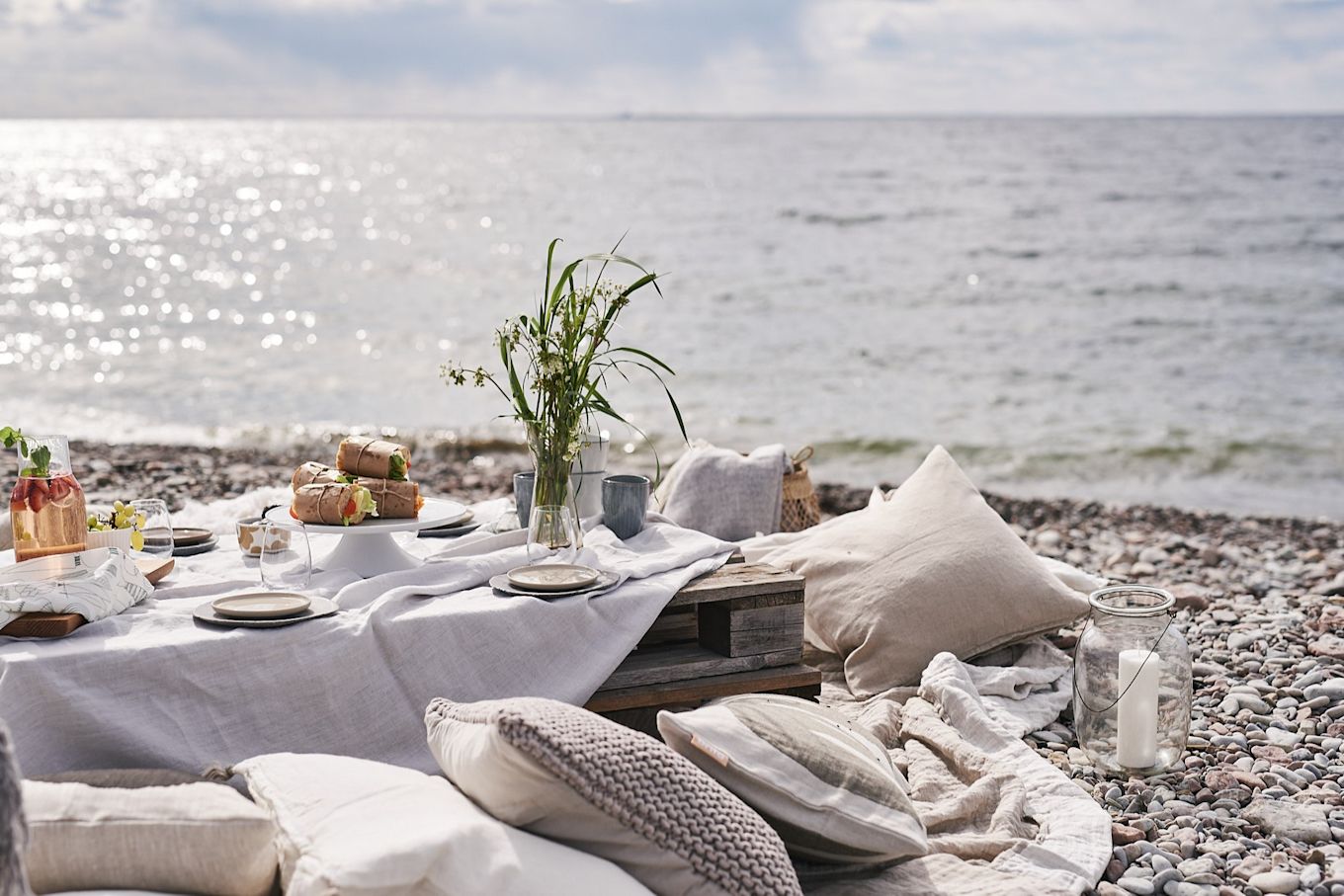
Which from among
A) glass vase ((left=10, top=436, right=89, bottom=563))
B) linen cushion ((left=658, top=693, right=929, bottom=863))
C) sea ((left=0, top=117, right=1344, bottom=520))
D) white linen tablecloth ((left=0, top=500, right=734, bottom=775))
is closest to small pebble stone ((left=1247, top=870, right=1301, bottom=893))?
linen cushion ((left=658, top=693, right=929, bottom=863))

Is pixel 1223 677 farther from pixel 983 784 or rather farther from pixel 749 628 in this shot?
pixel 749 628

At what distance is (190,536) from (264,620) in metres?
0.94

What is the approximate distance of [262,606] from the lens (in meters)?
2.92

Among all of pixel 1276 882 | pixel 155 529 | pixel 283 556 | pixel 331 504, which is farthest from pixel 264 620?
pixel 1276 882

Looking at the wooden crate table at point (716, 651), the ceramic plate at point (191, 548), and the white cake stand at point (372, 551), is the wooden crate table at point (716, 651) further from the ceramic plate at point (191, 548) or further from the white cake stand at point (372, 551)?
the ceramic plate at point (191, 548)

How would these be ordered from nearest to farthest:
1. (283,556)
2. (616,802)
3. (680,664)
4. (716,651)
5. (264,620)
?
(616,802) → (264,620) → (283,556) → (680,664) → (716,651)

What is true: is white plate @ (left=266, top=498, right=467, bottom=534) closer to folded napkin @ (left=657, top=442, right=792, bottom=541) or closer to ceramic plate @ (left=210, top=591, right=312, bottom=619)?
ceramic plate @ (left=210, top=591, right=312, bottom=619)

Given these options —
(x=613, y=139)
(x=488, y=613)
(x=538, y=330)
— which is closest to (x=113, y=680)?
(x=488, y=613)

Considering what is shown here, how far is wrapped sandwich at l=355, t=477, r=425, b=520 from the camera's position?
324cm

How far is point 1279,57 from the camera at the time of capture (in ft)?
105

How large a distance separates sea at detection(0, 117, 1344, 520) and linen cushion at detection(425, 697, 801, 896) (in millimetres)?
3362

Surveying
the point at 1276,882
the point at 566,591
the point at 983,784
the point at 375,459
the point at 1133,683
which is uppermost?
the point at 375,459

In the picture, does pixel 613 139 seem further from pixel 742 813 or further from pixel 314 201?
pixel 742 813

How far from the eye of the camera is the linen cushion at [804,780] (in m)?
2.50
